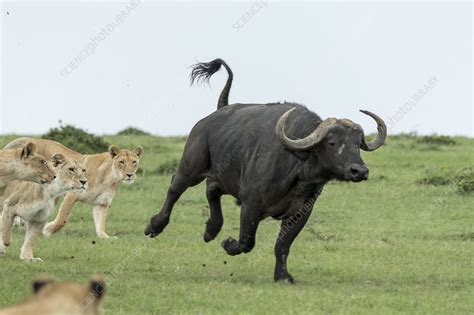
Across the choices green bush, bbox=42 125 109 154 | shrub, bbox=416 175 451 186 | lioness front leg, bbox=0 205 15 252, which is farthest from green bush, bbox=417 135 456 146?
lioness front leg, bbox=0 205 15 252

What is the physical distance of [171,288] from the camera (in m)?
9.71

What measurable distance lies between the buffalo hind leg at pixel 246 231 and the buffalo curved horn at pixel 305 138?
0.78 m

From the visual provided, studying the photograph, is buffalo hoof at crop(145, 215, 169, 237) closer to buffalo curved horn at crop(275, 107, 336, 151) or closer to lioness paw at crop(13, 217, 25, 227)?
buffalo curved horn at crop(275, 107, 336, 151)

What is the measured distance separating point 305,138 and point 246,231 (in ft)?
3.74

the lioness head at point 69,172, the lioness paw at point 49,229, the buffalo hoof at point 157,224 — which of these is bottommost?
the lioness paw at point 49,229

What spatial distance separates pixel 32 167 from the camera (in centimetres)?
1136

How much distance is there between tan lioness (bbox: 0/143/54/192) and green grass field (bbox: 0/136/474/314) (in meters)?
0.90

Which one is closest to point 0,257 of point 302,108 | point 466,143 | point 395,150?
point 302,108

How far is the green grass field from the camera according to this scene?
930 centimetres

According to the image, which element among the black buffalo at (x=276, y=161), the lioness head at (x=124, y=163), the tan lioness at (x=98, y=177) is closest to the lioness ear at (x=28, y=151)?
the black buffalo at (x=276, y=161)

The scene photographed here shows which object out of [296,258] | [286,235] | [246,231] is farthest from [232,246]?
[296,258]

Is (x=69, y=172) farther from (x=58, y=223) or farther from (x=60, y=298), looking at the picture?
(x=60, y=298)

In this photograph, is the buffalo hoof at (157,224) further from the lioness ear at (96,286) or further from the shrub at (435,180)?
the shrub at (435,180)

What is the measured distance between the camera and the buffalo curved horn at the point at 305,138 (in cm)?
1020
